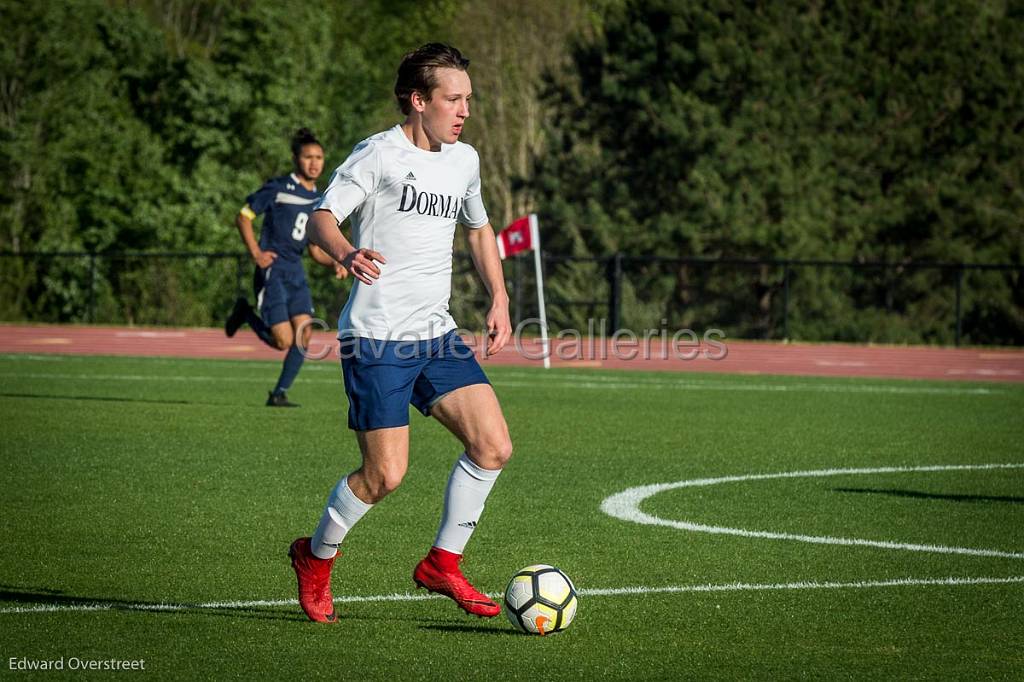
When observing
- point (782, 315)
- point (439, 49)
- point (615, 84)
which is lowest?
point (782, 315)

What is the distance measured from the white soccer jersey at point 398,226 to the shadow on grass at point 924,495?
15.0 ft

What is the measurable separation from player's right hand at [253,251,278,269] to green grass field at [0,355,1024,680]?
1416mm

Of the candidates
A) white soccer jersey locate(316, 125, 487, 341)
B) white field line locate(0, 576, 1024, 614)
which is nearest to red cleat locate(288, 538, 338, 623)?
white field line locate(0, 576, 1024, 614)

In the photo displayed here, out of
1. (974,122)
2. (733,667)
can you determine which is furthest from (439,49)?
(974,122)

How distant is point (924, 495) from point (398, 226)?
4980 millimetres

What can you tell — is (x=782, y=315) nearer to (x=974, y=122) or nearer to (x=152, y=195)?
(x=974, y=122)

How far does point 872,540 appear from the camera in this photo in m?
7.94

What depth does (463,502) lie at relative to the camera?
242 inches

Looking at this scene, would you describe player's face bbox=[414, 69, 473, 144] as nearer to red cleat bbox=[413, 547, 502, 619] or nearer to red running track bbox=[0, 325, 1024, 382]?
red cleat bbox=[413, 547, 502, 619]

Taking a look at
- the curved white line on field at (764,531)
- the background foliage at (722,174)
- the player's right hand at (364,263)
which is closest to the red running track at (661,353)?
the background foliage at (722,174)

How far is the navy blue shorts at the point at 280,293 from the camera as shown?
14227mm

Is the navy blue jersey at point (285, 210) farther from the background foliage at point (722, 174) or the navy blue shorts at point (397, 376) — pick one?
the background foliage at point (722, 174)

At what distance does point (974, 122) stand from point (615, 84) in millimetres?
8675

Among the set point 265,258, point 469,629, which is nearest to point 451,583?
point 469,629
